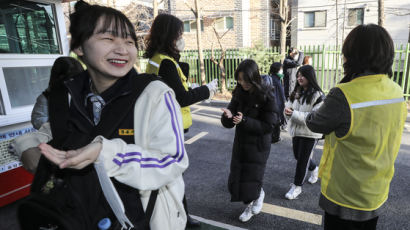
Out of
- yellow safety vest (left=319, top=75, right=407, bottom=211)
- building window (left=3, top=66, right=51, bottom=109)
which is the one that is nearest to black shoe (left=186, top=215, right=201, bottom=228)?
yellow safety vest (left=319, top=75, right=407, bottom=211)

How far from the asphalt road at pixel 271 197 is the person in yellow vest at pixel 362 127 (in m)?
1.29

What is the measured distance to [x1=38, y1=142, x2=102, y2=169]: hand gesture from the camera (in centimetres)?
80

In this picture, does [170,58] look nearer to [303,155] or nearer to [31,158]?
[31,158]

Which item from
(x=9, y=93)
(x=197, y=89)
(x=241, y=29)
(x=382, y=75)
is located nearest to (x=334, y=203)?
(x=382, y=75)

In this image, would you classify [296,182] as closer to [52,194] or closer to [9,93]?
[52,194]

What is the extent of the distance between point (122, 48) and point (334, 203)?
1609mm

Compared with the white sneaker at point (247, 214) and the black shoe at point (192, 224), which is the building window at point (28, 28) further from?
the white sneaker at point (247, 214)

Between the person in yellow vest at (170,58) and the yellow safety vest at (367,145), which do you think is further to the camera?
the person in yellow vest at (170,58)

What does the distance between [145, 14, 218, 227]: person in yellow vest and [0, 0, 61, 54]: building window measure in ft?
7.07

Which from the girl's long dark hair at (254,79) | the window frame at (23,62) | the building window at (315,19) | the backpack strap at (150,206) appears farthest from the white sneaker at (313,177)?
the building window at (315,19)

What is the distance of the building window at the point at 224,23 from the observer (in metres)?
18.2

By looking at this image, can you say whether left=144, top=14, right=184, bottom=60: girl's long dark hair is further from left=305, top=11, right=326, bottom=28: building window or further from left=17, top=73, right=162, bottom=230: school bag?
left=305, top=11, right=326, bottom=28: building window

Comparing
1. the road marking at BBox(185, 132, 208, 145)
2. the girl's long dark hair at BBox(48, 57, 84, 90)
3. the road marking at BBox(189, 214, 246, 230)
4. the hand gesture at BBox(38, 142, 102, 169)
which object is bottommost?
the road marking at BBox(189, 214, 246, 230)

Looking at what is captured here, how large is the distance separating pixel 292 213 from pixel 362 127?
1.86 m
